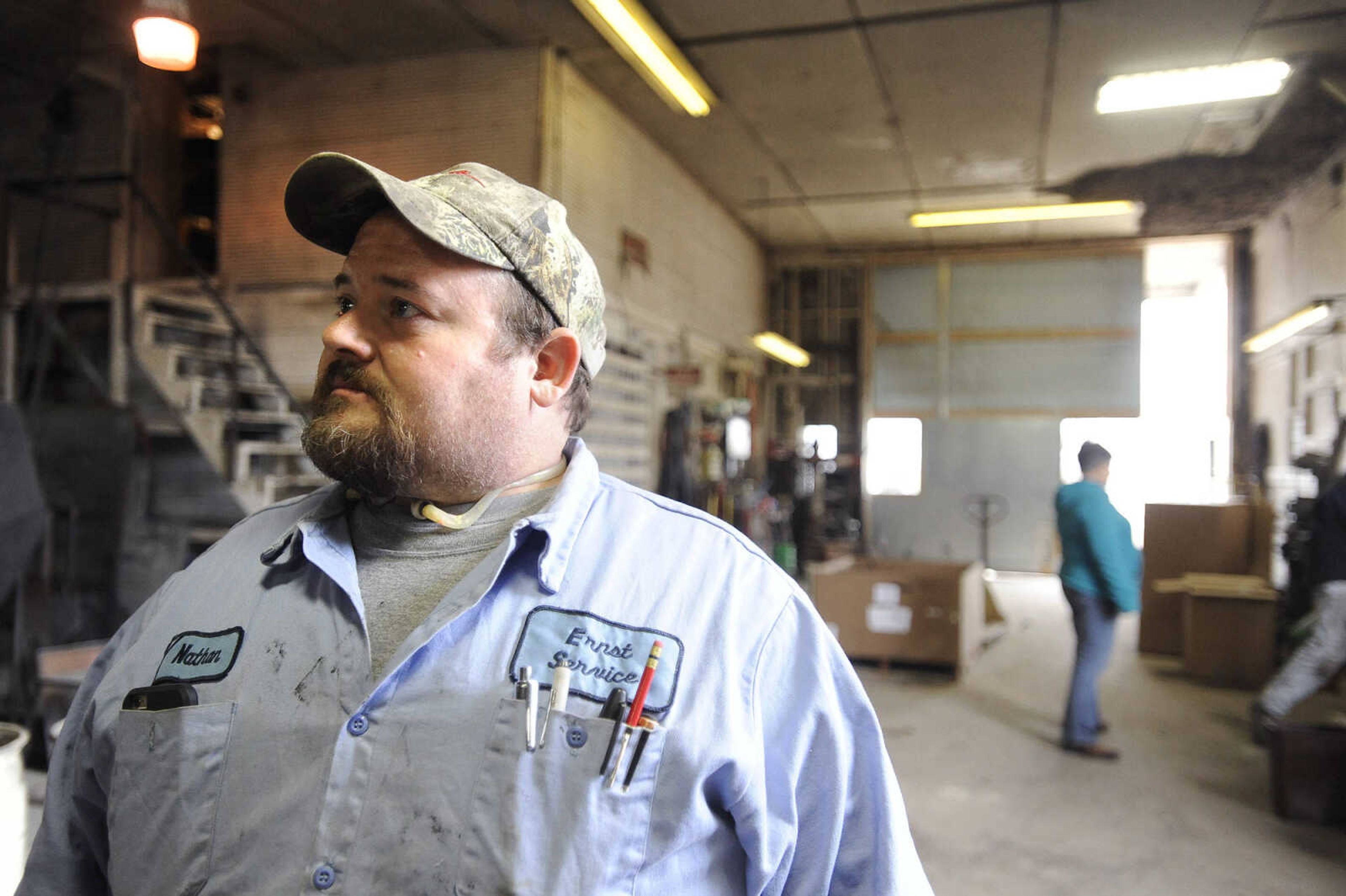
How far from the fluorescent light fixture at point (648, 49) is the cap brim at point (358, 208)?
12.7 ft

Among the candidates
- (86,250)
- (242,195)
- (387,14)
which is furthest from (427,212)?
(86,250)

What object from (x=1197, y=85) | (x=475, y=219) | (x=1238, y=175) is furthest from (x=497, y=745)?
(x=1238, y=175)

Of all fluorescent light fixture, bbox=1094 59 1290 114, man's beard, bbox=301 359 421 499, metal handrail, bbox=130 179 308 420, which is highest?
fluorescent light fixture, bbox=1094 59 1290 114

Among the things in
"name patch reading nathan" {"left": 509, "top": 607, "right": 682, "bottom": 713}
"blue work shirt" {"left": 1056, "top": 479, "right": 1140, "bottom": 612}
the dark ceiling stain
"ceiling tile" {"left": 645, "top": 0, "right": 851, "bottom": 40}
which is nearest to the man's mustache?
"name patch reading nathan" {"left": 509, "top": 607, "right": 682, "bottom": 713}

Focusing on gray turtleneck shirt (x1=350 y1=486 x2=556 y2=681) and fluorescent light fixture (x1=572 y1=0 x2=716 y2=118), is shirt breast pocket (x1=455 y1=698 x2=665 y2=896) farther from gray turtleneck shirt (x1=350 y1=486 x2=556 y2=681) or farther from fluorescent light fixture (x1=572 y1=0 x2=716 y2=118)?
fluorescent light fixture (x1=572 y1=0 x2=716 y2=118)

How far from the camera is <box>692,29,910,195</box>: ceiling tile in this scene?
264 inches

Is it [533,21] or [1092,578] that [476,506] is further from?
[533,21]

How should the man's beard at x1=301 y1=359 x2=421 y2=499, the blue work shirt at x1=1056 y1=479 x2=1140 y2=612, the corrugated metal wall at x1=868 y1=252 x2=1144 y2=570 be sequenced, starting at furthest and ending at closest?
the corrugated metal wall at x1=868 y1=252 x2=1144 y2=570 → the blue work shirt at x1=1056 y1=479 x2=1140 y2=612 → the man's beard at x1=301 y1=359 x2=421 y2=499

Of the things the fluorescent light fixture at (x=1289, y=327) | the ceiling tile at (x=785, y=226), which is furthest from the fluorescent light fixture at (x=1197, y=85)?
the ceiling tile at (x=785, y=226)

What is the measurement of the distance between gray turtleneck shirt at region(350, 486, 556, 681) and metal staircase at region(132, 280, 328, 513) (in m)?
4.32

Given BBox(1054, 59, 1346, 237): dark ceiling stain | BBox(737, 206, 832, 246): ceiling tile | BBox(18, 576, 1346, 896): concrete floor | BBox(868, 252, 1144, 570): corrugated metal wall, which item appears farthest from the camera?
BBox(868, 252, 1144, 570): corrugated metal wall

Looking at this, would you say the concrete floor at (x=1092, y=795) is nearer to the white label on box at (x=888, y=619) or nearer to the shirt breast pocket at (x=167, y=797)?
the white label on box at (x=888, y=619)

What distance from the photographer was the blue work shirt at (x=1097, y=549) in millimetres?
5094

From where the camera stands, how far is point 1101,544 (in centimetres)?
513
